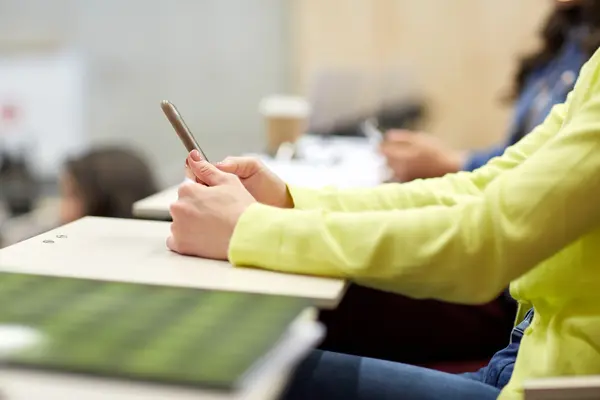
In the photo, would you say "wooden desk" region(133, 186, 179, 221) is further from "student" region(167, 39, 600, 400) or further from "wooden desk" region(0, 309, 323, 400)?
"wooden desk" region(0, 309, 323, 400)

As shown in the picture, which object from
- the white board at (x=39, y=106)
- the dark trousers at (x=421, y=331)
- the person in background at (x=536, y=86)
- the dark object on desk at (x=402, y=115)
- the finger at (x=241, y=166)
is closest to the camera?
the finger at (x=241, y=166)

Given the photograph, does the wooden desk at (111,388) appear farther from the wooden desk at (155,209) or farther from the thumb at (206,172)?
the wooden desk at (155,209)

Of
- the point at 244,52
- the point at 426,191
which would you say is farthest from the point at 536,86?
the point at 244,52

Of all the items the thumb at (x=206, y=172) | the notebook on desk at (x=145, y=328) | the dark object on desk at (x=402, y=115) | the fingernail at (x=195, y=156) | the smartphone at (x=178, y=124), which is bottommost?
the dark object on desk at (x=402, y=115)

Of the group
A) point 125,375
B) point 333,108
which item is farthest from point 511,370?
point 333,108

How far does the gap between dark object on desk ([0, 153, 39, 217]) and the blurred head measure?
4.39 ft

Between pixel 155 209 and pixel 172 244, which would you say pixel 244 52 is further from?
pixel 172 244

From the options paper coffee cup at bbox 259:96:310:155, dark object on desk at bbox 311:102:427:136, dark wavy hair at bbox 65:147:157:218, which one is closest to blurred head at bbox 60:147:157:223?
dark wavy hair at bbox 65:147:157:218

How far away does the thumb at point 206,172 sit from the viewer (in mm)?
923

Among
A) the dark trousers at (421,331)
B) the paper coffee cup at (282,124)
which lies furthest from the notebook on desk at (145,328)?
the paper coffee cup at (282,124)

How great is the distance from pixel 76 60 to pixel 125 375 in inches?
131

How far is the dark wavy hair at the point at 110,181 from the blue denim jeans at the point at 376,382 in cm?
120

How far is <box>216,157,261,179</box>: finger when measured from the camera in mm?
1024

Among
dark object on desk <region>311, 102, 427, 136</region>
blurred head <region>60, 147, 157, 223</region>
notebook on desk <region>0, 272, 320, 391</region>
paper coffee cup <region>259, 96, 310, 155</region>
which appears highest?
notebook on desk <region>0, 272, 320, 391</region>
